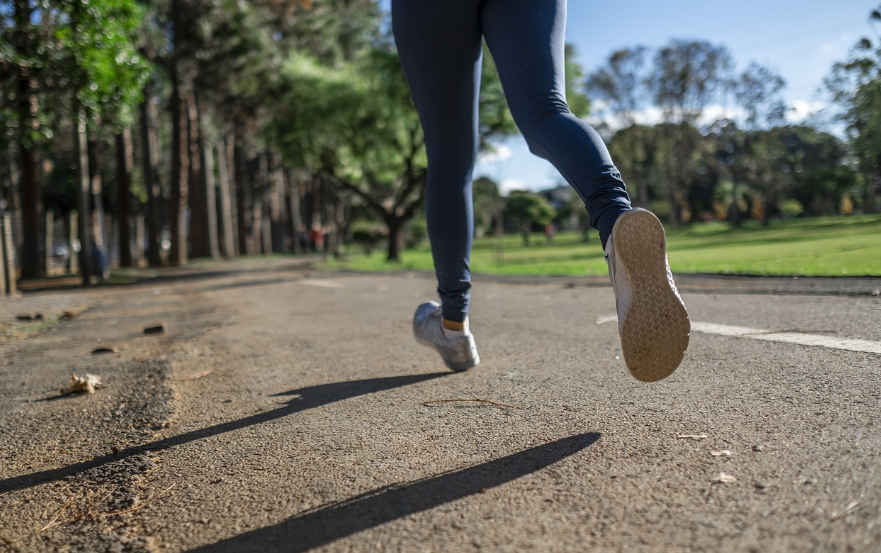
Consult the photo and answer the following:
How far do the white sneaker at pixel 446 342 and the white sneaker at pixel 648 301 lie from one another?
3.18 feet

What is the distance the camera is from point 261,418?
80.0 inches

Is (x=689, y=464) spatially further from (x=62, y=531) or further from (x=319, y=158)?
(x=319, y=158)

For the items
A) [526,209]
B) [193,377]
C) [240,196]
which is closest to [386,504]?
[193,377]

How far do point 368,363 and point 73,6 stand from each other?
10434 mm

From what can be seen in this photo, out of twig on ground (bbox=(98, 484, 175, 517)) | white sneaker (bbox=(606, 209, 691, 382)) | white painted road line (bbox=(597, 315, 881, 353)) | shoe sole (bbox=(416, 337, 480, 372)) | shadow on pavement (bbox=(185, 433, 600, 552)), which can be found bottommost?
twig on ground (bbox=(98, 484, 175, 517))

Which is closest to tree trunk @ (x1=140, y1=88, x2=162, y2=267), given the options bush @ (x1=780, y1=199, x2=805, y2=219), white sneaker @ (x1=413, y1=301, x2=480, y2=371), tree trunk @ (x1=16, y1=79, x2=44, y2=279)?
tree trunk @ (x1=16, y1=79, x2=44, y2=279)

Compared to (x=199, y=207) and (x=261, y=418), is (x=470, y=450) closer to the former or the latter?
(x=261, y=418)

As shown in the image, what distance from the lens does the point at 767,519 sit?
107 cm

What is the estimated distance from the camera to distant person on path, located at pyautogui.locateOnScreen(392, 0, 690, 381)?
5.07 ft

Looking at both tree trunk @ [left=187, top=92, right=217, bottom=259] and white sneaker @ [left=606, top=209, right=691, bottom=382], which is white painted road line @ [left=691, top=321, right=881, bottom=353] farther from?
tree trunk @ [left=187, top=92, right=217, bottom=259]

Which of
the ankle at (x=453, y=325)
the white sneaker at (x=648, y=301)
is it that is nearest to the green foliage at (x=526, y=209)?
the ankle at (x=453, y=325)

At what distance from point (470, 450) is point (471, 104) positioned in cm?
126

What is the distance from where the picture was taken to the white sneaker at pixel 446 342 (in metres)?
2.45

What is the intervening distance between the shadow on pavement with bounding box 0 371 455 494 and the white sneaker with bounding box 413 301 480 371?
0.08m
